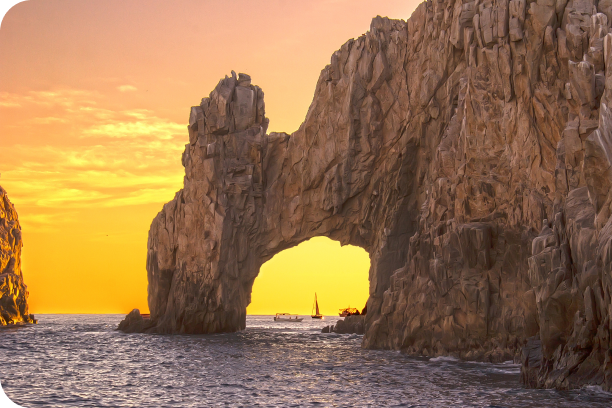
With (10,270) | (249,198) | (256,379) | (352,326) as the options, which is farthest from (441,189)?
(10,270)

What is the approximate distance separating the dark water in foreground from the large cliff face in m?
3.57

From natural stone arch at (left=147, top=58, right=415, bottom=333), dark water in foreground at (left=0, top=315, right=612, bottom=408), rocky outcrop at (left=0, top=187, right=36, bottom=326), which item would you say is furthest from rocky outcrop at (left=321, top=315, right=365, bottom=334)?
rocky outcrop at (left=0, top=187, right=36, bottom=326)

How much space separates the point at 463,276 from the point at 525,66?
632 inches

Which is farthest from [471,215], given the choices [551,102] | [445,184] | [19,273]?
[19,273]

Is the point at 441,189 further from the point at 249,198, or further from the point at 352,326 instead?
the point at 352,326

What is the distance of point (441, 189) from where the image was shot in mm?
52688

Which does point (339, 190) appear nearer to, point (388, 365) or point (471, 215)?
point (471, 215)

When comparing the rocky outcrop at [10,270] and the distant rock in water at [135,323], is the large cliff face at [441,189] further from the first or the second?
the rocky outcrop at [10,270]

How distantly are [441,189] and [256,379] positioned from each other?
24.5 meters

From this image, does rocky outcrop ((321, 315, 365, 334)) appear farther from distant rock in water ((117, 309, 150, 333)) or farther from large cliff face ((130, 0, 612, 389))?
distant rock in water ((117, 309, 150, 333))

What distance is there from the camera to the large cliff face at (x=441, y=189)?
30625 mm

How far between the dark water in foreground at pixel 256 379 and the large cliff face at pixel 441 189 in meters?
3.57

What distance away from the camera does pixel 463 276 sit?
47.3m

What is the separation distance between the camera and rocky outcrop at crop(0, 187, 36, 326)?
327ft
